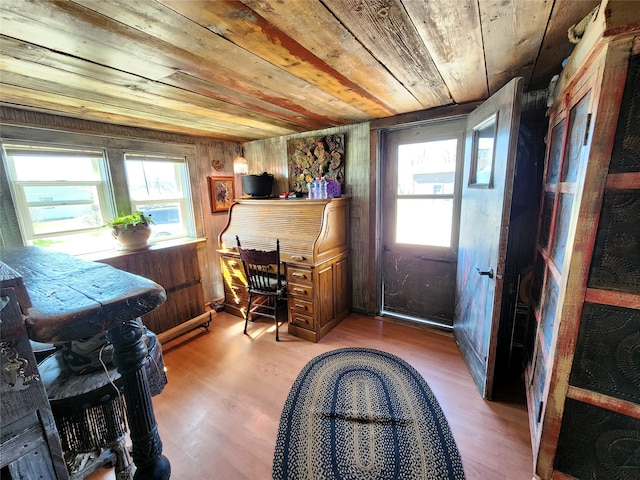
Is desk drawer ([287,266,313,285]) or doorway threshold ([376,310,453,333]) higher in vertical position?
desk drawer ([287,266,313,285])

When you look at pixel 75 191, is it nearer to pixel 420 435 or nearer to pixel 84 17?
pixel 84 17

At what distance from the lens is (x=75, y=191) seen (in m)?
2.28

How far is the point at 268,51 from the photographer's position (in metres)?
1.19

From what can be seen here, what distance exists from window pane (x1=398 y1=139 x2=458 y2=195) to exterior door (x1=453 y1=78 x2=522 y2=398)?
212 mm

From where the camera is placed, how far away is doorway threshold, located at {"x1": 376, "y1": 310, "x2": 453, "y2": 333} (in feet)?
8.71

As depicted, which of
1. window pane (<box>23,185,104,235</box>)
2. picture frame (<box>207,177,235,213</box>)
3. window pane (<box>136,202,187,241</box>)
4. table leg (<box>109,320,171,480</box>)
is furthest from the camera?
picture frame (<box>207,177,235,213</box>)

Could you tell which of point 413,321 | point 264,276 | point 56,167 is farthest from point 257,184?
point 413,321

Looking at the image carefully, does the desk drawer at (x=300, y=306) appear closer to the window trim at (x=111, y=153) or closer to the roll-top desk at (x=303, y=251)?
the roll-top desk at (x=303, y=251)

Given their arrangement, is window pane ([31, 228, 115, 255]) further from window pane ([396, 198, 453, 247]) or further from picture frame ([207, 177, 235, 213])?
window pane ([396, 198, 453, 247])

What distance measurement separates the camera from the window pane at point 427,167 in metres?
2.44

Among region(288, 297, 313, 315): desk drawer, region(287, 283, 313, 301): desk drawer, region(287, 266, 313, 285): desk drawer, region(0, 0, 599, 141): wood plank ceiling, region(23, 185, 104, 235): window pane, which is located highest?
region(0, 0, 599, 141): wood plank ceiling

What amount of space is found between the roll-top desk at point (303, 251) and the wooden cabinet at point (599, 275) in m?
1.71

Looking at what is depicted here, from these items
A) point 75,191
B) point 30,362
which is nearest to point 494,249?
point 30,362

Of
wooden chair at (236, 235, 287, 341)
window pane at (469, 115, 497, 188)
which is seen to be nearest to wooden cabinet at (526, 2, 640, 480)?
window pane at (469, 115, 497, 188)
